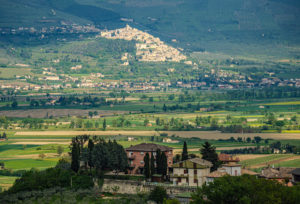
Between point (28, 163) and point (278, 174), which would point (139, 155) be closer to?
point (278, 174)

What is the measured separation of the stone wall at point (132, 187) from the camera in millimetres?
Result: 65562

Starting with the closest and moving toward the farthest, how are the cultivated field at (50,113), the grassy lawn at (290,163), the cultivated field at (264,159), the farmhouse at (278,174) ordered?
the farmhouse at (278,174)
the grassy lawn at (290,163)
the cultivated field at (264,159)
the cultivated field at (50,113)

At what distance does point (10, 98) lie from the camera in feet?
646

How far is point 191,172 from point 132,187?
607 centimetres

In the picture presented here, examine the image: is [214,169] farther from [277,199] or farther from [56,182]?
[277,199]

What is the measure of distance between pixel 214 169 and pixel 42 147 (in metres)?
48.1

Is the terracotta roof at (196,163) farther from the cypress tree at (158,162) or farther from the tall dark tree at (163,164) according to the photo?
the cypress tree at (158,162)

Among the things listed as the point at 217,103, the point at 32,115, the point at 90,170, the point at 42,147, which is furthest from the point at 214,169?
the point at 217,103

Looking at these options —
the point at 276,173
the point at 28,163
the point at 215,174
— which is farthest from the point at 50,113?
the point at 215,174

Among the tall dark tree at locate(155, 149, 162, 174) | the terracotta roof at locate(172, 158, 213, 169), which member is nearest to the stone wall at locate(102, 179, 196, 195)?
the tall dark tree at locate(155, 149, 162, 174)

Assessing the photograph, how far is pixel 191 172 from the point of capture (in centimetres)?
6838

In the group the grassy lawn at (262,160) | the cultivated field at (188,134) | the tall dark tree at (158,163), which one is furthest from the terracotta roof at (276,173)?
the cultivated field at (188,134)

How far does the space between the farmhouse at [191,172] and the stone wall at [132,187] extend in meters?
2.43

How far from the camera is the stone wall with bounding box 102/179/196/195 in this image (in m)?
65.6
